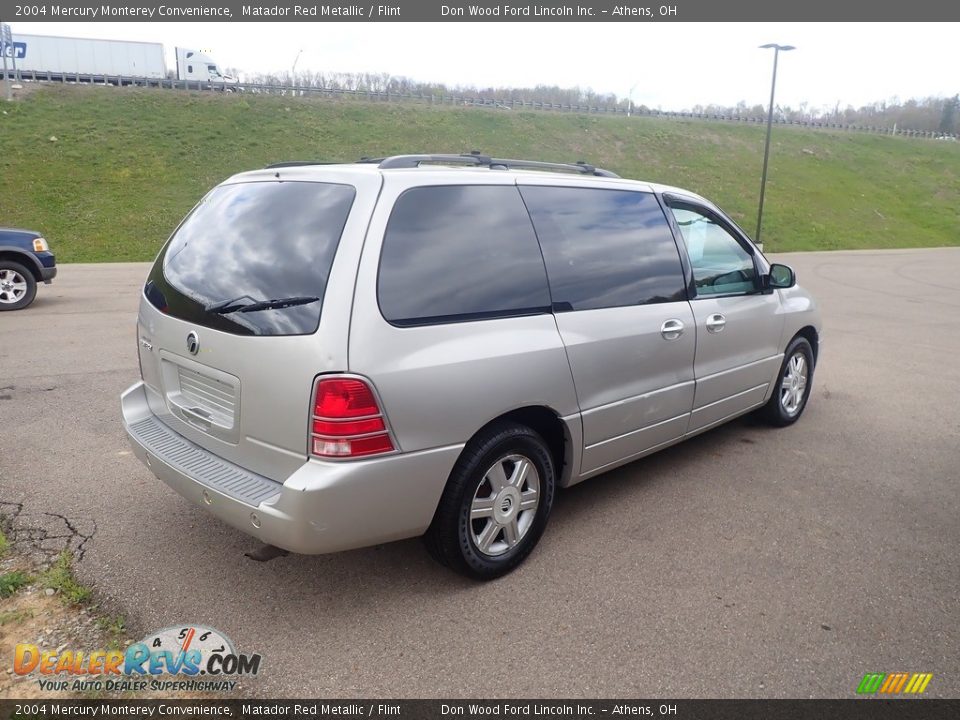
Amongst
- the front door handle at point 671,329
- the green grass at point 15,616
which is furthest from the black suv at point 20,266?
the front door handle at point 671,329

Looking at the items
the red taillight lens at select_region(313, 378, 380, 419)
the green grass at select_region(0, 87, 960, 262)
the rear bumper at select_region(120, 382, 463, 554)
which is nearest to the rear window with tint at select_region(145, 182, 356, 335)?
the red taillight lens at select_region(313, 378, 380, 419)

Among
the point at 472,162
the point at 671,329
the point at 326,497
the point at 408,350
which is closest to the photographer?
the point at 326,497

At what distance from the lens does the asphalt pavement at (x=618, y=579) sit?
2.69 meters

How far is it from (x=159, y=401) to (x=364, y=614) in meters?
1.51

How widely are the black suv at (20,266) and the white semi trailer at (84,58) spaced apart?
32.3 meters

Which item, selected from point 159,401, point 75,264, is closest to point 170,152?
point 75,264

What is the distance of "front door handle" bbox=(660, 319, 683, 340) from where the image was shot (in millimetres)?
3982

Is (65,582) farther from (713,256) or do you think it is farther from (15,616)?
(713,256)

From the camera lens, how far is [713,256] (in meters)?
4.68

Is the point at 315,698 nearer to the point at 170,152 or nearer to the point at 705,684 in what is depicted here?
the point at 705,684

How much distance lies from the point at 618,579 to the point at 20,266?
10508 mm

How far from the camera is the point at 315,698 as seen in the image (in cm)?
250

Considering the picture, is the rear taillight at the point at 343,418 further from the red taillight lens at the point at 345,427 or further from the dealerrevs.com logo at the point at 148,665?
the dealerrevs.com logo at the point at 148,665

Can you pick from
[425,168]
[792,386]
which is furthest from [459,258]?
[792,386]
